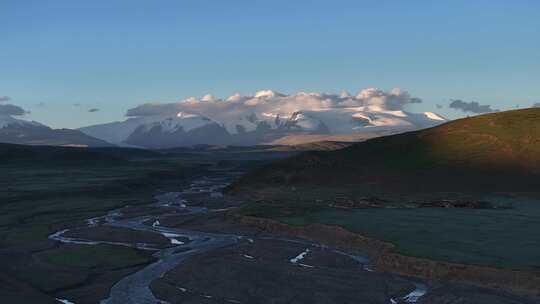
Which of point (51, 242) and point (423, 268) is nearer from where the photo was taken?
point (423, 268)

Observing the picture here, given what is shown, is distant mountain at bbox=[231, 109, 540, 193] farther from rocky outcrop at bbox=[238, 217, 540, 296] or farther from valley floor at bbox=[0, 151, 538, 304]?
rocky outcrop at bbox=[238, 217, 540, 296]

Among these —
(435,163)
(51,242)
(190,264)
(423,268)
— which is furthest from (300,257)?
(435,163)

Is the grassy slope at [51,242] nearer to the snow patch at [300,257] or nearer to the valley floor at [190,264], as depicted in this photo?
the valley floor at [190,264]

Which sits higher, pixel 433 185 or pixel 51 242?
pixel 433 185

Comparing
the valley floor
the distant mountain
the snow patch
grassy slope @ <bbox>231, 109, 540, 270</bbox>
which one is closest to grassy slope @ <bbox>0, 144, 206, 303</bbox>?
the valley floor

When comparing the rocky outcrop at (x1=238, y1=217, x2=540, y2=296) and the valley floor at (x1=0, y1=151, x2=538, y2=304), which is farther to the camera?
the rocky outcrop at (x1=238, y1=217, x2=540, y2=296)

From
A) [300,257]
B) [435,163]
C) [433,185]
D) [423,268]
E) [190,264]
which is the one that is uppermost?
[435,163]

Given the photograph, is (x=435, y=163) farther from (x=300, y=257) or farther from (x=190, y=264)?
(x=190, y=264)

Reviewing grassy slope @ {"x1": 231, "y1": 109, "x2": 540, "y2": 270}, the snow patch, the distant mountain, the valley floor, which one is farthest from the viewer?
the distant mountain
